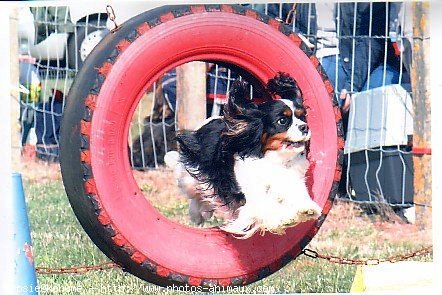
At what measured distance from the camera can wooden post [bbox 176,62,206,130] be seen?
460cm

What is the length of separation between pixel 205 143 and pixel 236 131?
202 mm

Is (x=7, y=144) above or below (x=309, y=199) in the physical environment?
above

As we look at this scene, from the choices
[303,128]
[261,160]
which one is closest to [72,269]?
[261,160]

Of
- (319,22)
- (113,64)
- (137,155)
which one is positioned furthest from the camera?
(137,155)

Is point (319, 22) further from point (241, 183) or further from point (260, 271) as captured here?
point (260, 271)

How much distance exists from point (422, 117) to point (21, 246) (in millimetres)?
2035

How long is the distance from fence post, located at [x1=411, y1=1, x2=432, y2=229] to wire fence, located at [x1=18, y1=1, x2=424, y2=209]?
37 millimetres

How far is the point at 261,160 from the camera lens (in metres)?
4.18

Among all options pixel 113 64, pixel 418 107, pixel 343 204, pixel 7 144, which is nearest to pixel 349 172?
pixel 343 204

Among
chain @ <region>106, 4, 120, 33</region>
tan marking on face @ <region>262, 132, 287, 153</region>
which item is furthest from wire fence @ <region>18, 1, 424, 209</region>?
tan marking on face @ <region>262, 132, 287, 153</region>

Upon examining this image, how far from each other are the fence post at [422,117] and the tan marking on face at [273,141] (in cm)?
78

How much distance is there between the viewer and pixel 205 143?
4.30 meters

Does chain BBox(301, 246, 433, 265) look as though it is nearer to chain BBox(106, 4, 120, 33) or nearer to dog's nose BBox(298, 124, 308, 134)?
dog's nose BBox(298, 124, 308, 134)

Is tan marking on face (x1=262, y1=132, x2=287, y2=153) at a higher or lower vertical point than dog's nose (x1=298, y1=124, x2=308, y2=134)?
lower
